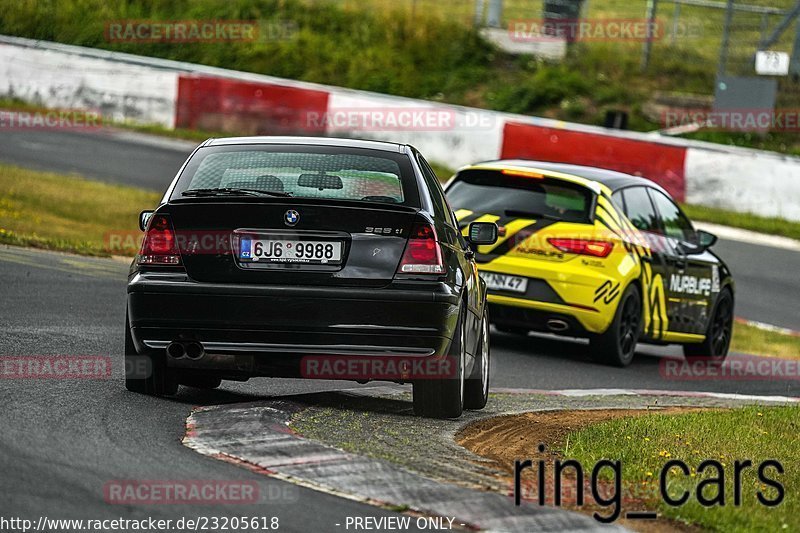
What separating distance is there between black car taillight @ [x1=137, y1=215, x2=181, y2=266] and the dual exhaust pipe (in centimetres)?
41

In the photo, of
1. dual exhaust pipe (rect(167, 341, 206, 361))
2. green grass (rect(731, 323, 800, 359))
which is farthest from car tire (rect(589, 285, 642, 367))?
dual exhaust pipe (rect(167, 341, 206, 361))

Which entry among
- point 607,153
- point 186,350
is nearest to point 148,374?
point 186,350

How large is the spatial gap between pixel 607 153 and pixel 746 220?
2441mm

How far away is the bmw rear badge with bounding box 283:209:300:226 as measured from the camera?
24.5ft

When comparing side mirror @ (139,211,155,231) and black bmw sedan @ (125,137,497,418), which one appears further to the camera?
side mirror @ (139,211,155,231)

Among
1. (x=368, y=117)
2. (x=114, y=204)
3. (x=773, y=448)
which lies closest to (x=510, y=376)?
(x=773, y=448)

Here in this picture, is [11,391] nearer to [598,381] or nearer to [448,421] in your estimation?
[448,421]

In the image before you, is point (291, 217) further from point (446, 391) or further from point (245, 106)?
point (245, 106)
